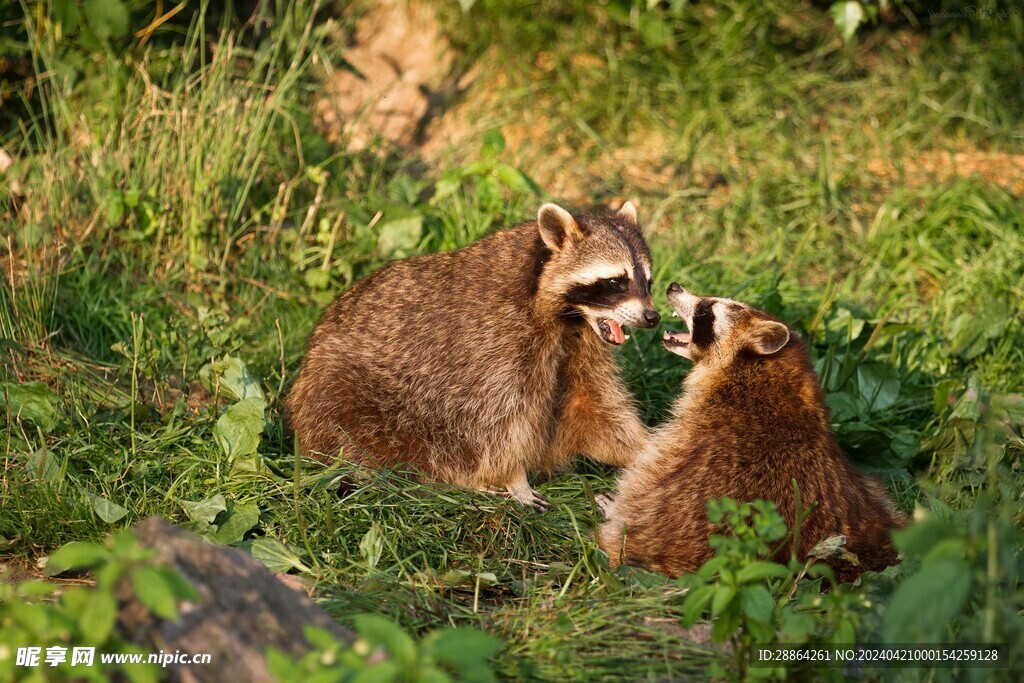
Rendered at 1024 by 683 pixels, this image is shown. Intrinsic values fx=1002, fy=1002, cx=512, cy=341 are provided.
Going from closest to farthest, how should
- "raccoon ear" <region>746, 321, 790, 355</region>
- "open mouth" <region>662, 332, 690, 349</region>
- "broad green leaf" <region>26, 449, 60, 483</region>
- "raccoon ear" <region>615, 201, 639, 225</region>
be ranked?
"broad green leaf" <region>26, 449, 60, 483</region> < "raccoon ear" <region>746, 321, 790, 355</region> < "open mouth" <region>662, 332, 690, 349</region> < "raccoon ear" <region>615, 201, 639, 225</region>

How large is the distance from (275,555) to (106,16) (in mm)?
4455

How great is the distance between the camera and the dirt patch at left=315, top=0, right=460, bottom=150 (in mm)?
7844

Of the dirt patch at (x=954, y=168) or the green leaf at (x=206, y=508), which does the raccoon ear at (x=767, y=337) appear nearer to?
the green leaf at (x=206, y=508)

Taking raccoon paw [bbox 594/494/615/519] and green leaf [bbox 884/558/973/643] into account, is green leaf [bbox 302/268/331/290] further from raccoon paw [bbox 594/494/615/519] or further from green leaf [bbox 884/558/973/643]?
green leaf [bbox 884/558/973/643]

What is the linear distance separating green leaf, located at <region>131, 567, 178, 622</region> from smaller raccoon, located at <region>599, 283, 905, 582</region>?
2118mm

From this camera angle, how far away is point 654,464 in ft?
14.9

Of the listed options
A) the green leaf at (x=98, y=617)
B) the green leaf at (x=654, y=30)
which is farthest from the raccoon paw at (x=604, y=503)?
the green leaf at (x=654, y=30)

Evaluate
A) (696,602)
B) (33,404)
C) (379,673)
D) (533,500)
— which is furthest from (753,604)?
(33,404)

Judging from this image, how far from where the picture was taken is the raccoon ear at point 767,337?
4.48 meters

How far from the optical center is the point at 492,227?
6.82m

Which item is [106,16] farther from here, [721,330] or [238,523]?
[721,330]

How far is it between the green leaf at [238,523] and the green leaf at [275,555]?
0.16 metres

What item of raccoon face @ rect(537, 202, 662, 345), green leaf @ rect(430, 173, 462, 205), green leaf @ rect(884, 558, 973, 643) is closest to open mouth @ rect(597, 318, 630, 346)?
raccoon face @ rect(537, 202, 662, 345)

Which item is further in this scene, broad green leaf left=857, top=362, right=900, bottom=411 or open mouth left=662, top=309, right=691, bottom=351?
broad green leaf left=857, top=362, right=900, bottom=411
